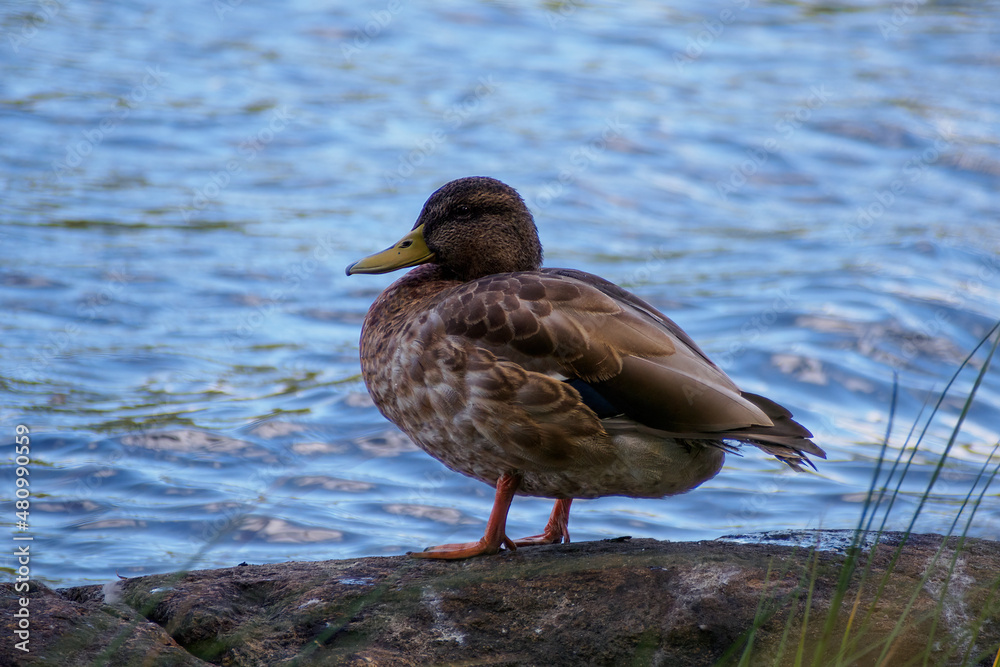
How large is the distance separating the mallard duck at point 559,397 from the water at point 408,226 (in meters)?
1.08

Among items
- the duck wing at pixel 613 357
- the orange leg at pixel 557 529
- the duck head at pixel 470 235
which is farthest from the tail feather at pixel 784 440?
the duck head at pixel 470 235

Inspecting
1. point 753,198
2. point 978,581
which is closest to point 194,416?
point 978,581

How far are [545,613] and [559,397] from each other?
74 cm

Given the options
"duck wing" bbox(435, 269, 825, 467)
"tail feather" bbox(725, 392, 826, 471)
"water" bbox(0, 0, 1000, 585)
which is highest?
"duck wing" bbox(435, 269, 825, 467)

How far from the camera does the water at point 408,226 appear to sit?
655cm

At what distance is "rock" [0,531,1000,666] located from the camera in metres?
3.38

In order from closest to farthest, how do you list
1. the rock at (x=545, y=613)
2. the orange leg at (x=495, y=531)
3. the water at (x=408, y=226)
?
the rock at (x=545, y=613) → the orange leg at (x=495, y=531) → the water at (x=408, y=226)

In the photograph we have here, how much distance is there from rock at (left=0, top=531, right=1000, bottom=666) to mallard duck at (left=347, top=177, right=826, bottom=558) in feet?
1.06

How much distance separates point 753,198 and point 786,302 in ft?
9.56

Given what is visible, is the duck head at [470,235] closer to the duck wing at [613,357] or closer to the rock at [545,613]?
the duck wing at [613,357]

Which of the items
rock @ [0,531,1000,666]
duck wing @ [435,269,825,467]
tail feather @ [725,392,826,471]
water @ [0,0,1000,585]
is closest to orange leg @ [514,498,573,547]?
rock @ [0,531,1000,666]

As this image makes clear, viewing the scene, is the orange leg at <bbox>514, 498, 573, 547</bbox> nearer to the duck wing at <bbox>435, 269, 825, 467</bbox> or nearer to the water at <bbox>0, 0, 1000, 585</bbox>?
the duck wing at <bbox>435, 269, 825, 467</bbox>

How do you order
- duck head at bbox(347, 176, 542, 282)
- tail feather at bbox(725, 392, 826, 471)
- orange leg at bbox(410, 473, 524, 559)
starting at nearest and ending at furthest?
tail feather at bbox(725, 392, 826, 471), orange leg at bbox(410, 473, 524, 559), duck head at bbox(347, 176, 542, 282)

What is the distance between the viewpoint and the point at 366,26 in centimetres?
1582
